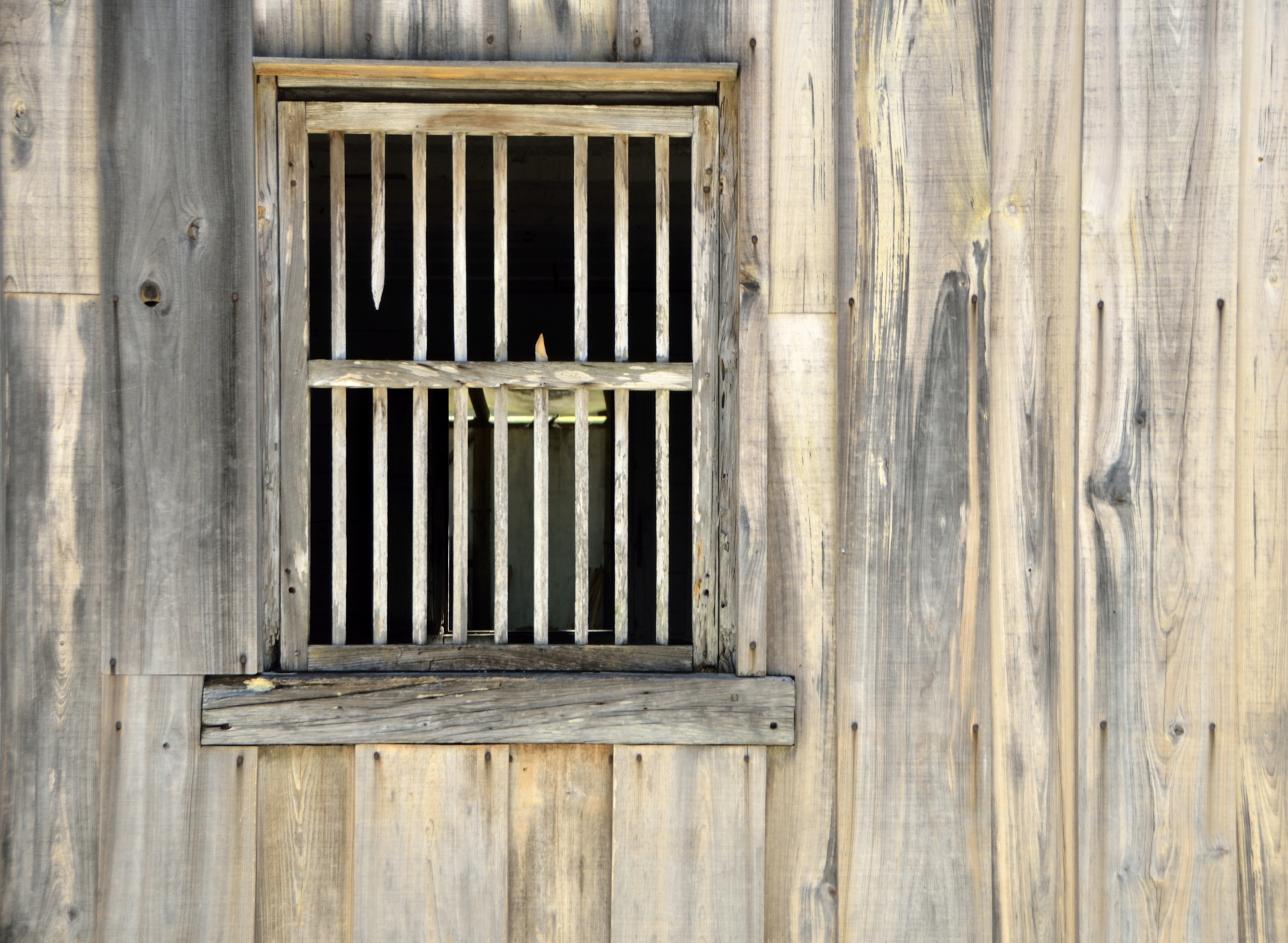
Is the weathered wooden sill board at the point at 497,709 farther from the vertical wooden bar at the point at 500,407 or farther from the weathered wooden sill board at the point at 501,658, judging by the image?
the vertical wooden bar at the point at 500,407

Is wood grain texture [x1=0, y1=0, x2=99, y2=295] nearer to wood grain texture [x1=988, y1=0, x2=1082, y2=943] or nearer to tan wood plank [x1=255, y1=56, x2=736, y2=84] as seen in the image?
tan wood plank [x1=255, y1=56, x2=736, y2=84]

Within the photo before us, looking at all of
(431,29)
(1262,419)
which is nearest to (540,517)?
(431,29)

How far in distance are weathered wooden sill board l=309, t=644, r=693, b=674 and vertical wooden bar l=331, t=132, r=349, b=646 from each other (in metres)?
0.05

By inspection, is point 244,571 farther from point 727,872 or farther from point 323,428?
point 323,428

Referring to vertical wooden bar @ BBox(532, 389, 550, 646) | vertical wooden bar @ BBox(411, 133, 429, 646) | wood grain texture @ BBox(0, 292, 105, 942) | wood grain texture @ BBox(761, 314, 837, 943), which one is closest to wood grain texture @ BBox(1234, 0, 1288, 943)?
wood grain texture @ BBox(761, 314, 837, 943)

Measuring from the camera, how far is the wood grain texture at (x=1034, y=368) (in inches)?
85.5

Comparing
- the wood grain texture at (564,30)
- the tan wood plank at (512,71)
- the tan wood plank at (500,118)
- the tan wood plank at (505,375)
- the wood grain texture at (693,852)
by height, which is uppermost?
the wood grain texture at (564,30)

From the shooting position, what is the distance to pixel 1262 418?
7.14 ft

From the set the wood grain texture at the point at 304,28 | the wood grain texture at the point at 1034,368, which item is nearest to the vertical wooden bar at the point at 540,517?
the wood grain texture at the point at 304,28

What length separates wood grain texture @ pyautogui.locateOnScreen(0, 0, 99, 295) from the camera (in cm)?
213

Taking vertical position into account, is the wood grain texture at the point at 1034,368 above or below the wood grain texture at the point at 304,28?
below

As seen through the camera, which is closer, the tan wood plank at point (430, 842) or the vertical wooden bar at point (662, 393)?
the tan wood plank at point (430, 842)

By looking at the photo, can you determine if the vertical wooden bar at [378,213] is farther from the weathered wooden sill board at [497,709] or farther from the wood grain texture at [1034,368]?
the wood grain texture at [1034,368]

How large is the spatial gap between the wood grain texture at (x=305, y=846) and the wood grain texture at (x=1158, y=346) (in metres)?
1.57
